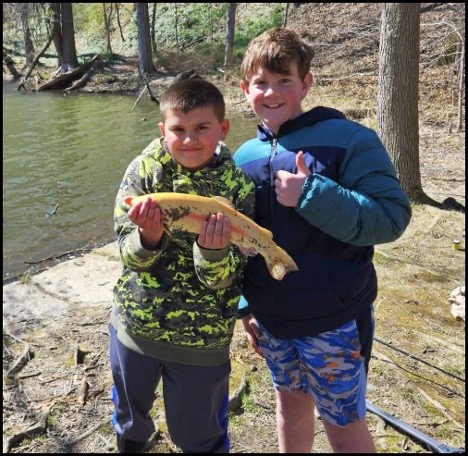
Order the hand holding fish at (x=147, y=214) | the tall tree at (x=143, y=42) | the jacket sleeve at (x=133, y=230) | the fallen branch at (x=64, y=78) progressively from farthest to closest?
1. the tall tree at (x=143, y=42)
2. the fallen branch at (x=64, y=78)
3. the jacket sleeve at (x=133, y=230)
4. the hand holding fish at (x=147, y=214)

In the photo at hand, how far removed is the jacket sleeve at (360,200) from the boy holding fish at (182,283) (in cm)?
33

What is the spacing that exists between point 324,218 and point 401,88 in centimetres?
566

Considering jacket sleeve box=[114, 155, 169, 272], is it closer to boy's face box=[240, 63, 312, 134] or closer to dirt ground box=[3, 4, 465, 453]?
boy's face box=[240, 63, 312, 134]

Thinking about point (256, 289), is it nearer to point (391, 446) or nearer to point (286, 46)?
point (286, 46)

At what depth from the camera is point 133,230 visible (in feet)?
7.34

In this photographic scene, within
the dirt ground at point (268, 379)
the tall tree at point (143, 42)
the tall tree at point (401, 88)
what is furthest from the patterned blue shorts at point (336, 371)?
the tall tree at point (143, 42)

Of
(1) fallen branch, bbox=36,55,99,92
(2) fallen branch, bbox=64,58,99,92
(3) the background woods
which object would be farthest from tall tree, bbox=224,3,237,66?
(1) fallen branch, bbox=36,55,99,92

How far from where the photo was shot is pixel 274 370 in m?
2.46

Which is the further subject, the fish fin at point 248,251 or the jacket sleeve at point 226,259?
the fish fin at point 248,251

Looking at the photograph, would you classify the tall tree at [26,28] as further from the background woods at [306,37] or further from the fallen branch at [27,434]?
the fallen branch at [27,434]

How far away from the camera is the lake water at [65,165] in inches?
309

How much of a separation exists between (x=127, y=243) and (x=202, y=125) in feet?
1.91

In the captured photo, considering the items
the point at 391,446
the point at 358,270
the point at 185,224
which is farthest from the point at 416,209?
the point at 185,224

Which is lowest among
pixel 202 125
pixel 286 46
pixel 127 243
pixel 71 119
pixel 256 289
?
pixel 71 119
